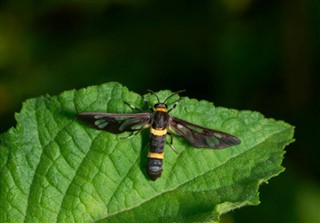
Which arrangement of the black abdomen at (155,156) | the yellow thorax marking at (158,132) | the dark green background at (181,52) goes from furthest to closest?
1. the dark green background at (181,52)
2. the yellow thorax marking at (158,132)
3. the black abdomen at (155,156)

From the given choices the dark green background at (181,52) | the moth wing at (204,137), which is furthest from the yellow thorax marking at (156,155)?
the dark green background at (181,52)

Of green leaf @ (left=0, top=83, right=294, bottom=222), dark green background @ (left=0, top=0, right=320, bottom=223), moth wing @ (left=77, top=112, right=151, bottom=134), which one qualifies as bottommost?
green leaf @ (left=0, top=83, right=294, bottom=222)

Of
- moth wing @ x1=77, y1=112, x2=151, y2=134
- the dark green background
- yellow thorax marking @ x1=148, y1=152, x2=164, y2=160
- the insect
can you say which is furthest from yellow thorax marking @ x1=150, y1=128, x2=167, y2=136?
the dark green background

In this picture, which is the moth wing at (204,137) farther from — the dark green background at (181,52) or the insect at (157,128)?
the dark green background at (181,52)

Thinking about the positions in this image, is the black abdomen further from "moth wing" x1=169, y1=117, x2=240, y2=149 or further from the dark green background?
the dark green background

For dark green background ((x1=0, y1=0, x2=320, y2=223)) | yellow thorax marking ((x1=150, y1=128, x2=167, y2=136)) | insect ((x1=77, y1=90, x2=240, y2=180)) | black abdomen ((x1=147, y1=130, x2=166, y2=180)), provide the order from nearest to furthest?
black abdomen ((x1=147, y1=130, x2=166, y2=180)) → insect ((x1=77, y1=90, x2=240, y2=180)) → yellow thorax marking ((x1=150, y1=128, x2=167, y2=136)) → dark green background ((x1=0, y1=0, x2=320, y2=223))

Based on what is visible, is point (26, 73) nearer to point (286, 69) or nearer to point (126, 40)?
point (126, 40)
